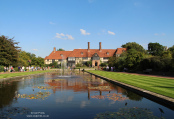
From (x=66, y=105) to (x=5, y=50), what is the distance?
36.4m

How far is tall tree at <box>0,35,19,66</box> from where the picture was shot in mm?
37781

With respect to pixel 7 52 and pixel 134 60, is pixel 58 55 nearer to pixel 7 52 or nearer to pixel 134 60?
pixel 7 52

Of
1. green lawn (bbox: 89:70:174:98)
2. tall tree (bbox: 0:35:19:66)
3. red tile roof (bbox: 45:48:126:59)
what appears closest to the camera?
green lawn (bbox: 89:70:174:98)

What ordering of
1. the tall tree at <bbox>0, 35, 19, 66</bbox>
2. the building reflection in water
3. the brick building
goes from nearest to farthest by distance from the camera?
the building reflection in water → the tall tree at <bbox>0, 35, 19, 66</bbox> → the brick building

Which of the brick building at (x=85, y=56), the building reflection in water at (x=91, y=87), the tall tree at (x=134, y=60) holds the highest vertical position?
the brick building at (x=85, y=56)

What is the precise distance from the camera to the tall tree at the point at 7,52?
1487 inches

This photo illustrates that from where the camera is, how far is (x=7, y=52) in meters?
38.7

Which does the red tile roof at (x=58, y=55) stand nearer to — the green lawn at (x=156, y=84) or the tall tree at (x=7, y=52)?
the tall tree at (x=7, y=52)

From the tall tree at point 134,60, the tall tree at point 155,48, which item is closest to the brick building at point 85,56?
the tall tree at point 155,48

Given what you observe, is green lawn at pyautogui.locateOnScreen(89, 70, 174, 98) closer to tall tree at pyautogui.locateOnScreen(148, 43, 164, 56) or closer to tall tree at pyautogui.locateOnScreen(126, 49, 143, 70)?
tall tree at pyautogui.locateOnScreen(126, 49, 143, 70)

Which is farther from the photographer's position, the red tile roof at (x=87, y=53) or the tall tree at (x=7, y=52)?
the red tile roof at (x=87, y=53)

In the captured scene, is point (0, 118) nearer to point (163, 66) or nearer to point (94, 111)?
point (94, 111)

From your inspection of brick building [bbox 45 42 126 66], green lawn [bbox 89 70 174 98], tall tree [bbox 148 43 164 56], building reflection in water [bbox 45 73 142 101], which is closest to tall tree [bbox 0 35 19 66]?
building reflection in water [bbox 45 73 142 101]

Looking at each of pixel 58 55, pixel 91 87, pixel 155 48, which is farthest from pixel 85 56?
pixel 91 87
